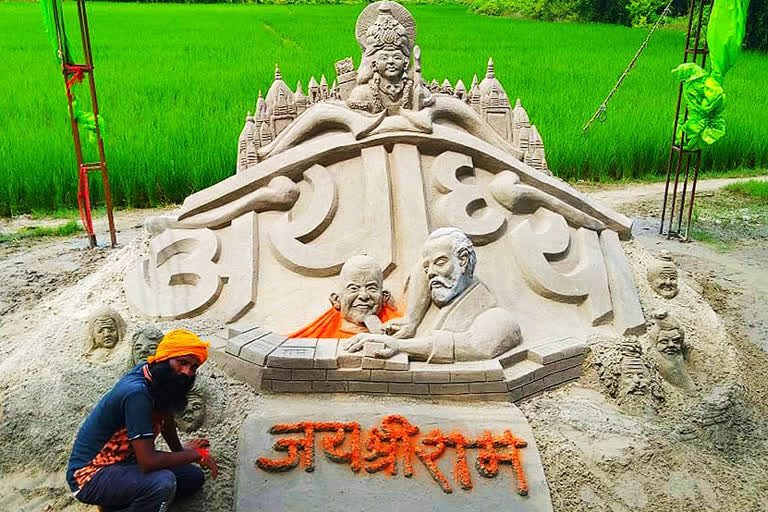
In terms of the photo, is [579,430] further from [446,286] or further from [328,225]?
[328,225]

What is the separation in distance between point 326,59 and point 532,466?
11628 mm

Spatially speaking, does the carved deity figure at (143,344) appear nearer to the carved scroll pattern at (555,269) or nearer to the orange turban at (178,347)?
A: the orange turban at (178,347)

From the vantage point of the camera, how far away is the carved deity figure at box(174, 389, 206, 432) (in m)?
3.63

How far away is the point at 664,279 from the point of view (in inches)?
197

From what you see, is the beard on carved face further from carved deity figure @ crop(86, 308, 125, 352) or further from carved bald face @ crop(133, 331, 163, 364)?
carved deity figure @ crop(86, 308, 125, 352)

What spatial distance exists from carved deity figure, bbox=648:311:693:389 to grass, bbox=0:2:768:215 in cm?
548

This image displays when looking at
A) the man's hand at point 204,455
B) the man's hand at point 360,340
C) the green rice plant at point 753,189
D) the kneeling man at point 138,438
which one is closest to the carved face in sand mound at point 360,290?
the man's hand at point 360,340

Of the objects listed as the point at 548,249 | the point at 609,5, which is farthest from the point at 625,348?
the point at 609,5

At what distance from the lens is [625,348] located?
4.17m

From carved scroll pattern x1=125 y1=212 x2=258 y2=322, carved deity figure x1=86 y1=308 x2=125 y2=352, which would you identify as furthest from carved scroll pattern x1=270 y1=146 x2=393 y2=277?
carved deity figure x1=86 y1=308 x2=125 y2=352

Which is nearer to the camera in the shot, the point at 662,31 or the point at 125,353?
the point at 125,353

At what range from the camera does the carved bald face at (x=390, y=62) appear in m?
4.95

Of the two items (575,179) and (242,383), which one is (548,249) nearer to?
(242,383)

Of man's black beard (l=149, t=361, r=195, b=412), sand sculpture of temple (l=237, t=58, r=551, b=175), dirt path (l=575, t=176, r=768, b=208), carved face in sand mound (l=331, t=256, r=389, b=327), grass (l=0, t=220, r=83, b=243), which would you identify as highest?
sand sculpture of temple (l=237, t=58, r=551, b=175)
